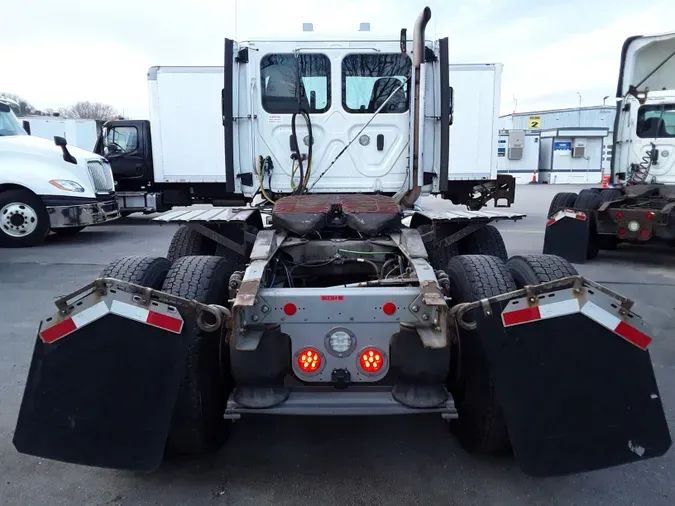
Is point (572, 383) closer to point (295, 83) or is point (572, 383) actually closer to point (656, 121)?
point (295, 83)

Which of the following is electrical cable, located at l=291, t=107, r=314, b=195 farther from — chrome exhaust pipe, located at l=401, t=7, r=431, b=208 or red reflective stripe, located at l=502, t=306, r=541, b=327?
red reflective stripe, located at l=502, t=306, r=541, b=327

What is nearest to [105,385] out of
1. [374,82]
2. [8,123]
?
[374,82]

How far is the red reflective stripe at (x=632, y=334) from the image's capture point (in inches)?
A: 89.0

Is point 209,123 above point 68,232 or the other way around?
above

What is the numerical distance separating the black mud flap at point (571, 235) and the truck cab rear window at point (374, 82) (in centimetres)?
490

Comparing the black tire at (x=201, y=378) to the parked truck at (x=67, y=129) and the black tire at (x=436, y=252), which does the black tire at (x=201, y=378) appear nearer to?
the black tire at (x=436, y=252)

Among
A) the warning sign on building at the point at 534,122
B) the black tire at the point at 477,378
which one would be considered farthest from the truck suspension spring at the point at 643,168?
the warning sign on building at the point at 534,122

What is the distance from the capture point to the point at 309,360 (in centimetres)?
273

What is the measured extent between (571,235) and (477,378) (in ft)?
21.5

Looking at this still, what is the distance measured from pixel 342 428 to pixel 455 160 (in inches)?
362

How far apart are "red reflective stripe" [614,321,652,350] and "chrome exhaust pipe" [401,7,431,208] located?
2389mm

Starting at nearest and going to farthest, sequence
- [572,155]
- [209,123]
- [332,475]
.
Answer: [332,475], [209,123], [572,155]

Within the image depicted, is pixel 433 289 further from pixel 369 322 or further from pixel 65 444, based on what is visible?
pixel 65 444

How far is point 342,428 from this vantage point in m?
3.37
